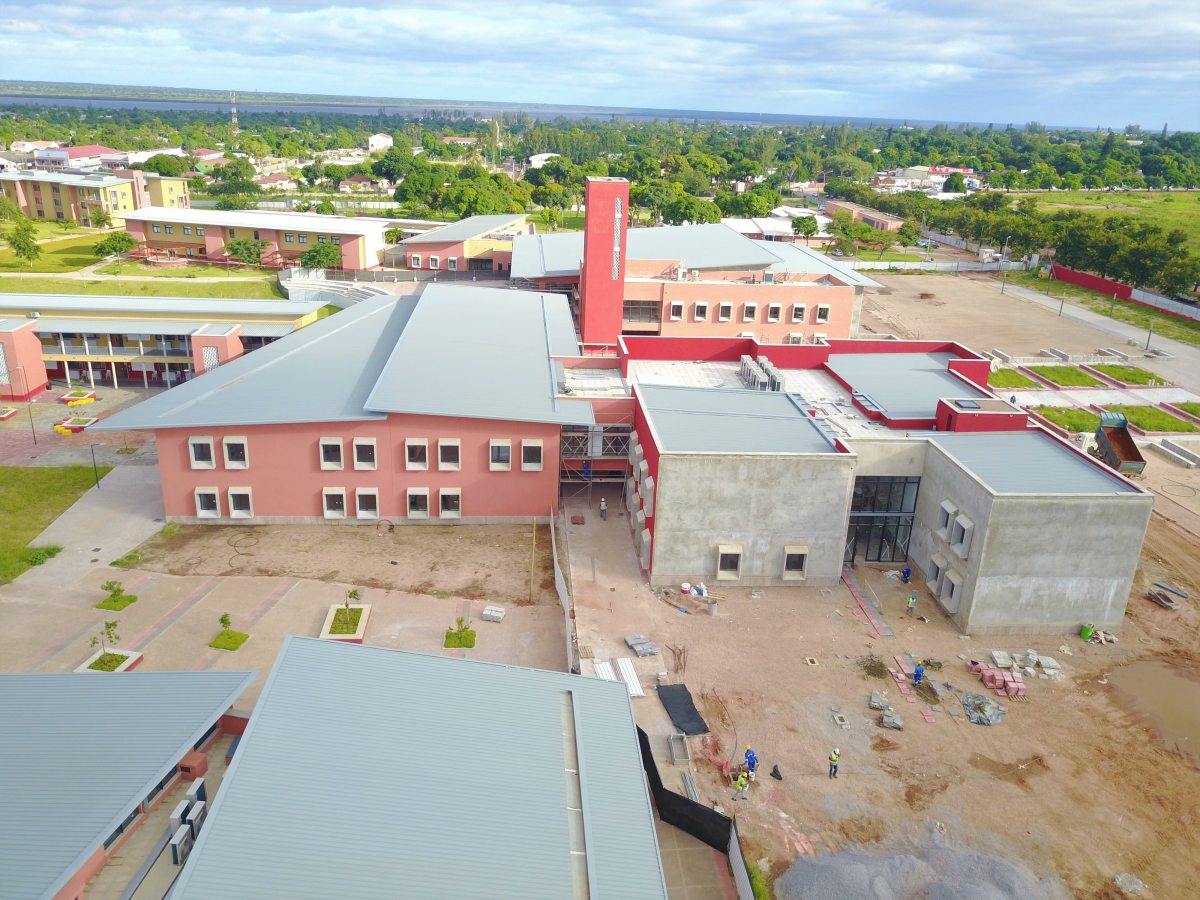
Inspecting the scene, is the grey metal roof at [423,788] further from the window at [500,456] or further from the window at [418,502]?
the window at [500,456]

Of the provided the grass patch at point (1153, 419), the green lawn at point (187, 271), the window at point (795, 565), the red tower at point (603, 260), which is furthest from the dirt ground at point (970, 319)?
the green lawn at point (187, 271)

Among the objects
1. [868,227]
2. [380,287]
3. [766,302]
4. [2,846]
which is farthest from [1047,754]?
[868,227]

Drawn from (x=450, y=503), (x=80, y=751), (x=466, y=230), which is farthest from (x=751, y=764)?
(x=466, y=230)

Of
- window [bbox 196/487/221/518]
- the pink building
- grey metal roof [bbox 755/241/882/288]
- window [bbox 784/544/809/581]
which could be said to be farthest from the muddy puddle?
grey metal roof [bbox 755/241/882/288]

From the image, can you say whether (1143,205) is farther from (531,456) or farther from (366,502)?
(366,502)

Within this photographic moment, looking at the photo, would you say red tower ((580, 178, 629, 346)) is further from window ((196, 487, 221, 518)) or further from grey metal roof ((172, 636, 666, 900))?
grey metal roof ((172, 636, 666, 900))
